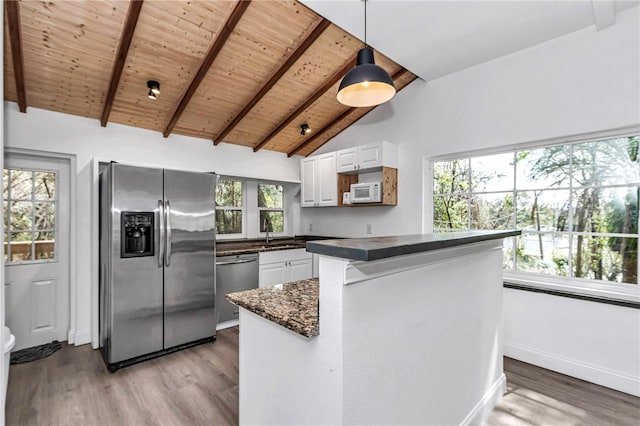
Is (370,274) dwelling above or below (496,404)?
above

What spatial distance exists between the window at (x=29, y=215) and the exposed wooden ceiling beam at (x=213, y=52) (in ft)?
4.93

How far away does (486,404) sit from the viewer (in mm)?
2098

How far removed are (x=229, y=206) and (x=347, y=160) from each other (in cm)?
191

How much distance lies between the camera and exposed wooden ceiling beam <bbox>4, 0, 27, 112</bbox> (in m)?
2.17

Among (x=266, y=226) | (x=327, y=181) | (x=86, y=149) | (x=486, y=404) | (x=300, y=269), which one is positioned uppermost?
(x=86, y=149)

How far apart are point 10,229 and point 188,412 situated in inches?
106

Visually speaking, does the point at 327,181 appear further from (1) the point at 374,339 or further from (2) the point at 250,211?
(1) the point at 374,339

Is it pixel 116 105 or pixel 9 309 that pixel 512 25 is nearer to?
pixel 116 105

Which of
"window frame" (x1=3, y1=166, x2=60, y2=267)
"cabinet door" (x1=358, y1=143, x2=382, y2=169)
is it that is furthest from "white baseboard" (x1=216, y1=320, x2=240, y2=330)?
"cabinet door" (x1=358, y1=143, x2=382, y2=169)

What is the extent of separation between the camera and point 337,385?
117cm

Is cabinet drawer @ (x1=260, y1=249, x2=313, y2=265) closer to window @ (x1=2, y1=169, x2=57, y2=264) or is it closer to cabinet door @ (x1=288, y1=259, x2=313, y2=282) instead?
cabinet door @ (x1=288, y1=259, x2=313, y2=282)

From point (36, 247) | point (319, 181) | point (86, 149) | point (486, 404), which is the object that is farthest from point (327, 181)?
point (36, 247)

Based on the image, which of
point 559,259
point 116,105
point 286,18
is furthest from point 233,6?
point 559,259

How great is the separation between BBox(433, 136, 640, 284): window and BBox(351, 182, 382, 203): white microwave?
0.91m
